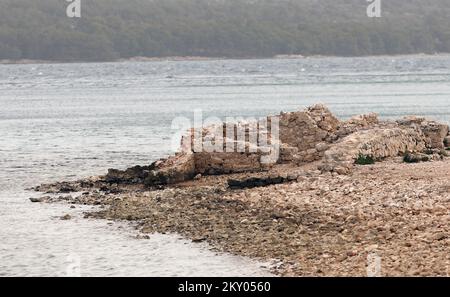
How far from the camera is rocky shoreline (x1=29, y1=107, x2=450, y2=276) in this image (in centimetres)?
1984

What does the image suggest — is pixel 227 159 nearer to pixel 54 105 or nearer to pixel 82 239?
pixel 82 239

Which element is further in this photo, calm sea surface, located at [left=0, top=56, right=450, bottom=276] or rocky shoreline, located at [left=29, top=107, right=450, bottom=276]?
calm sea surface, located at [left=0, top=56, right=450, bottom=276]

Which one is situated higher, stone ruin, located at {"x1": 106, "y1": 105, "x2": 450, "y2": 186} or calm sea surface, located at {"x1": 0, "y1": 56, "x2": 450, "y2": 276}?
stone ruin, located at {"x1": 106, "y1": 105, "x2": 450, "y2": 186}

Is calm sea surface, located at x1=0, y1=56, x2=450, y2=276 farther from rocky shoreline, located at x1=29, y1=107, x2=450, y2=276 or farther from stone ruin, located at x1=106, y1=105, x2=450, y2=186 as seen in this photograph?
stone ruin, located at x1=106, y1=105, x2=450, y2=186

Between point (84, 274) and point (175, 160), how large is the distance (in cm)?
1116

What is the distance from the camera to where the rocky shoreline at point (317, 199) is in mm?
19844

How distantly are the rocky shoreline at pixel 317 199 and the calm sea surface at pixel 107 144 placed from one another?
104 centimetres

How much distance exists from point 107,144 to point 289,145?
55.9 feet

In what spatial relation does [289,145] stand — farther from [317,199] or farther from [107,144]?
[107,144]

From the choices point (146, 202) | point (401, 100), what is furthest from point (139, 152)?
point (401, 100)

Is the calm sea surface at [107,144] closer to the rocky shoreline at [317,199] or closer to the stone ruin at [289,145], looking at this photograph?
the rocky shoreline at [317,199]

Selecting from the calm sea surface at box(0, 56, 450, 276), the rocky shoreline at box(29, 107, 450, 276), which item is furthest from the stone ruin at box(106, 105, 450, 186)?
the calm sea surface at box(0, 56, 450, 276)

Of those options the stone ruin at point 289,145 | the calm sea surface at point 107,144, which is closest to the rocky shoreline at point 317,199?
the stone ruin at point 289,145

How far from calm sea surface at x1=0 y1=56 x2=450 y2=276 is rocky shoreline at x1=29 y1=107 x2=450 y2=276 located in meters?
1.04
